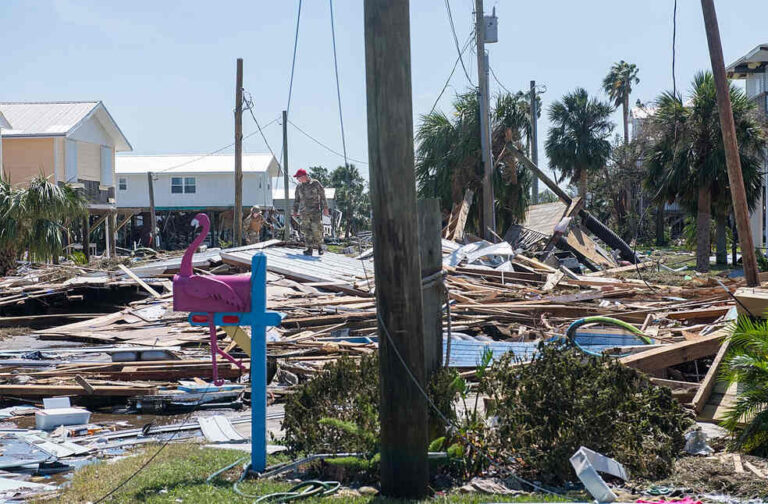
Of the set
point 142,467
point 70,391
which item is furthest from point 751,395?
point 70,391

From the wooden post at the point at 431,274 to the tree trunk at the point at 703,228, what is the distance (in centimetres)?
2674

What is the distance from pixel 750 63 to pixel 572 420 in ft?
129

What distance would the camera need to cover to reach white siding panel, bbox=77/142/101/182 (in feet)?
133

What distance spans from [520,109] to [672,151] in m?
5.78

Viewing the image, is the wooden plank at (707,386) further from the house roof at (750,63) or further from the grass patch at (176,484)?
the house roof at (750,63)

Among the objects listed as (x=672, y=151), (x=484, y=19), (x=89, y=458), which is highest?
(x=484, y=19)

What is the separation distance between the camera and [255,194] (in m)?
59.0

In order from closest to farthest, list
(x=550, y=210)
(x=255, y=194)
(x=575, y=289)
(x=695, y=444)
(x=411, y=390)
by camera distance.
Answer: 1. (x=411, y=390)
2. (x=695, y=444)
3. (x=575, y=289)
4. (x=550, y=210)
5. (x=255, y=194)

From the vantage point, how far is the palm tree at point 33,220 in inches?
945

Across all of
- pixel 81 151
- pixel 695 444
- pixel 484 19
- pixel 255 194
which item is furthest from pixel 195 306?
pixel 255 194

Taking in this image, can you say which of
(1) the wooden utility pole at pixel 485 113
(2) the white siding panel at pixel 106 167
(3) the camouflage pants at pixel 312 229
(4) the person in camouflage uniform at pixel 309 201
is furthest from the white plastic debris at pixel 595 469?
(2) the white siding panel at pixel 106 167

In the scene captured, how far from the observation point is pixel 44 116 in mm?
39875

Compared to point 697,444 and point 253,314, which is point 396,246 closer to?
point 253,314

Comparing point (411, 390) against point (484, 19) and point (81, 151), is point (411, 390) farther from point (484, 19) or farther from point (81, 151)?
point (81, 151)
